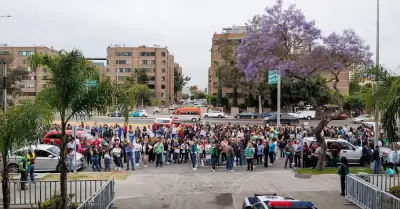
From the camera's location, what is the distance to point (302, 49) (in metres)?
21.3

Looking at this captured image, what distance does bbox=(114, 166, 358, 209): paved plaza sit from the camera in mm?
14648

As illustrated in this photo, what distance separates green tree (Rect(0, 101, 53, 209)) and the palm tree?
0.40 meters

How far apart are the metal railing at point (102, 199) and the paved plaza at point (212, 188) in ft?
3.54

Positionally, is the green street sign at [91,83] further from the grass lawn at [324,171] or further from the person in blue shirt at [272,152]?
the person in blue shirt at [272,152]

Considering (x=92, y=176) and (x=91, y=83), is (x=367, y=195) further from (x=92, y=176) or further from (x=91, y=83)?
(x=92, y=176)

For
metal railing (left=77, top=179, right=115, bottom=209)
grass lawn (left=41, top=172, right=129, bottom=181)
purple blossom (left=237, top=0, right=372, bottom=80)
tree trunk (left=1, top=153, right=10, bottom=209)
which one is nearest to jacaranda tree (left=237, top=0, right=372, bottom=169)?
purple blossom (left=237, top=0, right=372, bottom=80)

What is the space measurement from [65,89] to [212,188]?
7.98 metres

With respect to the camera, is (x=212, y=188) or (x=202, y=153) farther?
(x=202, y=153)

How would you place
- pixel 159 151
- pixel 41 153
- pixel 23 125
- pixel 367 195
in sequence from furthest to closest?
pixel 159 151 → pixel 41 153 → pixel 367 195 → pixel 23 125

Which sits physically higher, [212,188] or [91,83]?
[91,83]

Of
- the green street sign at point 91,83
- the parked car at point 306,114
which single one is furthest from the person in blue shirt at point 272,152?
the parked car at point 306,114

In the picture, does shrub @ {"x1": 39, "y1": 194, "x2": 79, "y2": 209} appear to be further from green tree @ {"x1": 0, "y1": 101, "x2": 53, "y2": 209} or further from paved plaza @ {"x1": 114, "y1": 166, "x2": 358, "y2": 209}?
paved plaza @ {"x1": 114, "y1": 166, "x2": 358, "y2": 209}

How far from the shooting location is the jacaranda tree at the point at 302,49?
799 inches

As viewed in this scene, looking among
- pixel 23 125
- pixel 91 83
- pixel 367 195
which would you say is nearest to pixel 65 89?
pixel 91 83
